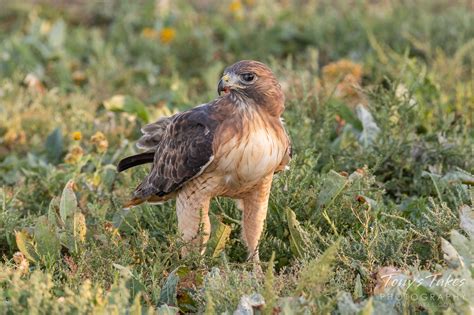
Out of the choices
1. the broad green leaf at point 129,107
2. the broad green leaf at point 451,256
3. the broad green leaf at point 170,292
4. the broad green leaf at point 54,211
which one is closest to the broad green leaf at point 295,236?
the broad green leaf at point 170,292

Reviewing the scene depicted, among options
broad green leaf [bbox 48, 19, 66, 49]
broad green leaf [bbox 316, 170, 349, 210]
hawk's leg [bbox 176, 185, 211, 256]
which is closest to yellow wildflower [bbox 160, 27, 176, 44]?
broad green leaf [bbox 48, 19, 66, 49]

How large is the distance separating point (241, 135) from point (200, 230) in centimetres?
53

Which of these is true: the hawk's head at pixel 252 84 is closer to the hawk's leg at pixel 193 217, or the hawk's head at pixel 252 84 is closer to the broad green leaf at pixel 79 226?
the hawk's leg at pixel 193 217

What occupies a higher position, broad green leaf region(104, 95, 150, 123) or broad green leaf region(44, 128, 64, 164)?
broad green leaf region(104, 95, 150, 123)

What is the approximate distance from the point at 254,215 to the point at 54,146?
7.93 ft

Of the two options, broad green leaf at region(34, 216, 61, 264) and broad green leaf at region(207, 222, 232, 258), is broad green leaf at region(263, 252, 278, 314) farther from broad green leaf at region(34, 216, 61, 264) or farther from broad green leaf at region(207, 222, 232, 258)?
broad green leaf at region(34, 216, 61, 264)

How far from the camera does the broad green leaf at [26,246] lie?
4.70 meters

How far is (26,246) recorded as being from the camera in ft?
15.5

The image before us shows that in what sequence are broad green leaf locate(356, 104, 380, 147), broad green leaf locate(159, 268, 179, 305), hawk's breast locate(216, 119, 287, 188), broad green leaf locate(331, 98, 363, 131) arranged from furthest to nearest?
broad green leaf locate(331, 98, 363, 131) → broad green leaf locate(356, 104, 380, 147) → hawk's breast locate(216, 119, 287, 188) → broad green leaf locate(159, 268, 179, 305)

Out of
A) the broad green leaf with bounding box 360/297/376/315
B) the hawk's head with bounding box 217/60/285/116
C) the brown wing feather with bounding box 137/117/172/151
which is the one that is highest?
the hawk's head with bounding box 217/60/285/116

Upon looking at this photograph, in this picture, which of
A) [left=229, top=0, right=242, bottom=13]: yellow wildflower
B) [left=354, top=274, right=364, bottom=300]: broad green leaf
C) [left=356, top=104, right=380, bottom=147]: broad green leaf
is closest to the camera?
[left=354, top=274, right=364, bottom=300]: broad green leaf

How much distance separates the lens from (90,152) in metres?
6.47

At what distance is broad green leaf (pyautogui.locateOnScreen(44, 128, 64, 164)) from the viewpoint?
662 cm

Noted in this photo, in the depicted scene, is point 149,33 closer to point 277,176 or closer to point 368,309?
point 277,176
